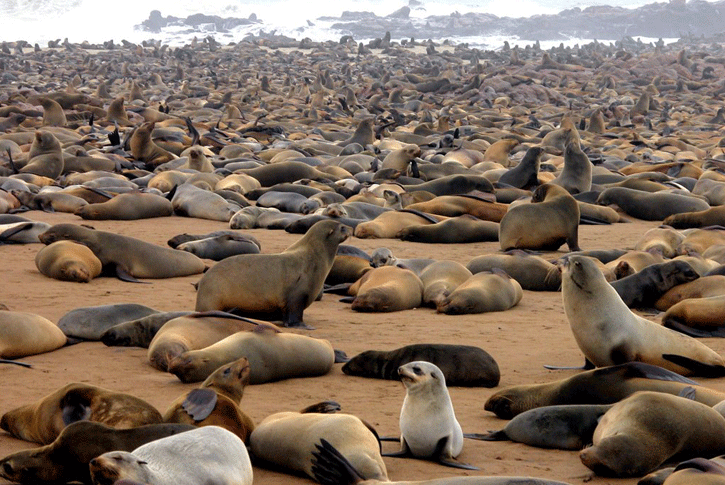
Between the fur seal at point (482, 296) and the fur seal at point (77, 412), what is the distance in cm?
323

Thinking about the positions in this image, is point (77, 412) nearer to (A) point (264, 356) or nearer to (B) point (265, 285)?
(A) point (264, 356)

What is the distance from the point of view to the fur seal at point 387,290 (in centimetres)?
648

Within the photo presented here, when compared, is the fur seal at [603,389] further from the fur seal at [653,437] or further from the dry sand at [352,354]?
the fur seal at [653,437]

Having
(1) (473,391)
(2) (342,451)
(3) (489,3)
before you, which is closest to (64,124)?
(1) (473,391)

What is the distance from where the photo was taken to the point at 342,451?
3203 millimetres

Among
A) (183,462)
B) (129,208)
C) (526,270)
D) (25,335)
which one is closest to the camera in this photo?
(183,462)

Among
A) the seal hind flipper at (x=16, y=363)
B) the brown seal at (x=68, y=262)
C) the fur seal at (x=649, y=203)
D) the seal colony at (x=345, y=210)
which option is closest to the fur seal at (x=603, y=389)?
the seal colony at (x=345, y=210)

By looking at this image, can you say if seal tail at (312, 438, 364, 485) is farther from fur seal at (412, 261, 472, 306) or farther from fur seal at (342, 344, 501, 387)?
fur seal at (412, 261, 472, 306)

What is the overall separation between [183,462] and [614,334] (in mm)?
2606

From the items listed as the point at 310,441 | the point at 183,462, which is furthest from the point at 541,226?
the point at 183,462

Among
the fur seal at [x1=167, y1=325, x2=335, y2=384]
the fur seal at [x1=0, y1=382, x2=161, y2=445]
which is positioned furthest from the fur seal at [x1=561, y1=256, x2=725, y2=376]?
the fur seal at [x1=0, y1=382, x2=161, y2=445]

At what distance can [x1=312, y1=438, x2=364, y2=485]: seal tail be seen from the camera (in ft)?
9.91

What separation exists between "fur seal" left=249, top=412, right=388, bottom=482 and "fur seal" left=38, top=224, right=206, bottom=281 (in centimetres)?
379

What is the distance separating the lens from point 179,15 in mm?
81438
